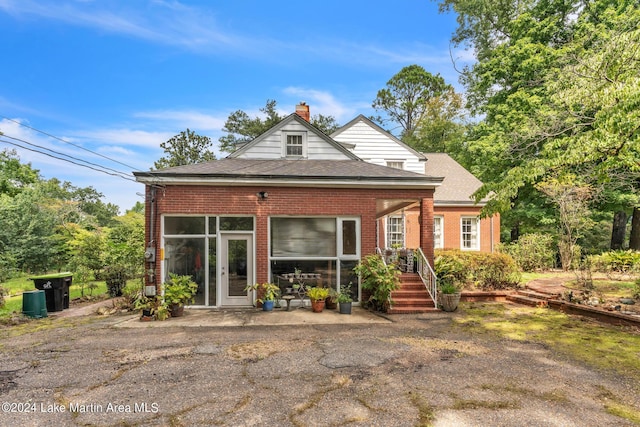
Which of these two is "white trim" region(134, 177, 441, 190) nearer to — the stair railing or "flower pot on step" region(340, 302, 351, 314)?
the stair railing

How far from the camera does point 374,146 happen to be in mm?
19625

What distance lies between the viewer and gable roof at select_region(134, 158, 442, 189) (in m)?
9.87

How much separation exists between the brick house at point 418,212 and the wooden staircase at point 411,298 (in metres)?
6.84

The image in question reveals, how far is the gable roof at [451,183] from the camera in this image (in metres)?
18.7

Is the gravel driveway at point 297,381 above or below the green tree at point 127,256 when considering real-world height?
below

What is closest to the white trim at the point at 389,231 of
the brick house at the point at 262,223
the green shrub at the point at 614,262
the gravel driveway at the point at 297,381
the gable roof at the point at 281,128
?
the gable roof at the point at 281,128

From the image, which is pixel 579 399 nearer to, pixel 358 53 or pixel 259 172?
pixel 259 172

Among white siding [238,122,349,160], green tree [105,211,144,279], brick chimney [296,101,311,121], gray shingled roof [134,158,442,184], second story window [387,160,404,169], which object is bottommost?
green tree [105,211,144,279]

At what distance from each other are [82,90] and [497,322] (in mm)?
18724

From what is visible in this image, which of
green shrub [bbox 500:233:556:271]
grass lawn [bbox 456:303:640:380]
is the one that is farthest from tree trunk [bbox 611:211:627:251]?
grass lawn [bbox 456:303:640:380]

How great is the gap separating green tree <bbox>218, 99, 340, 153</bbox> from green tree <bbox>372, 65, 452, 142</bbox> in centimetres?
633

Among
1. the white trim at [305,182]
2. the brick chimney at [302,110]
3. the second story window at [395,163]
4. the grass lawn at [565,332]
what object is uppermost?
the brick chimney at [302,110]

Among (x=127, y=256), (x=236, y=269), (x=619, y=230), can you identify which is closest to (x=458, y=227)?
(x=619, y=230)

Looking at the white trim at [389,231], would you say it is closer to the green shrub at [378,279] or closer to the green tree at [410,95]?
the green shrub at [378,279]
